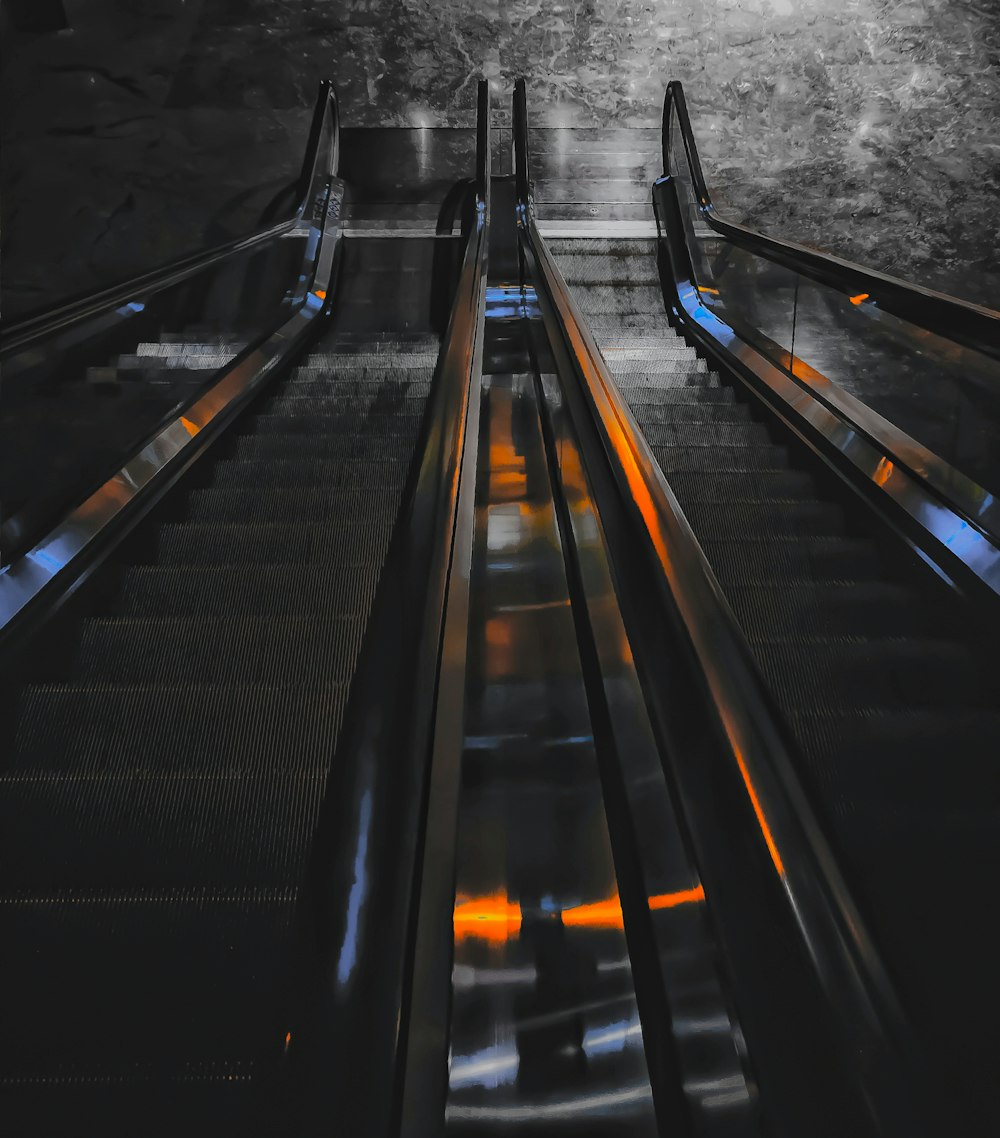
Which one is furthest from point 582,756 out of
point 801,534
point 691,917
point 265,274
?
point 265,274

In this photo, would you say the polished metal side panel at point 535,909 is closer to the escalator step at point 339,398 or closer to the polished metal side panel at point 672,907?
the polished metal side panel at point 672,907

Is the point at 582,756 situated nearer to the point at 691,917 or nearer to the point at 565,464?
the point at 691,917

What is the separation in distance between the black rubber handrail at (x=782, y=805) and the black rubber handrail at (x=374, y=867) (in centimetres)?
33

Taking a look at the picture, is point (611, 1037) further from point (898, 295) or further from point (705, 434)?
point (705, 434)

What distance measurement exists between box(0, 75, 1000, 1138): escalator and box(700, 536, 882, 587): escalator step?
0.04 feet

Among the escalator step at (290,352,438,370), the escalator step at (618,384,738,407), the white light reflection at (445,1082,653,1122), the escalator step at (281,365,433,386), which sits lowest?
the white light reflection at (445,1082,653,1122)

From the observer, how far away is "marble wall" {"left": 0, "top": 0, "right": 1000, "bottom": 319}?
26.6 ft

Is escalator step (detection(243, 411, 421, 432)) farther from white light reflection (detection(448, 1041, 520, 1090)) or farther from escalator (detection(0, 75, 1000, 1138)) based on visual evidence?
white light reflection (detection(448, 1041, 520, 1090))

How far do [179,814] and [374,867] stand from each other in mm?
918

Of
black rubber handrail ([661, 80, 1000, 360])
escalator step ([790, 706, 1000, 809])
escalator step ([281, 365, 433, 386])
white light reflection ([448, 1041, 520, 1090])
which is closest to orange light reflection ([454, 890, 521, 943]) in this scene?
white light reflection ([448, 1041, 520, 1090])

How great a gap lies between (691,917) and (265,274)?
5314mm

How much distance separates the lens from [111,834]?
1631 mm

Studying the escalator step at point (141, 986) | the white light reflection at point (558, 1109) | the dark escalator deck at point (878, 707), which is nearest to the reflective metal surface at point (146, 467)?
the escalator step at point (141, 986)

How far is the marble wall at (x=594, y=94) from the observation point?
26.6ft
